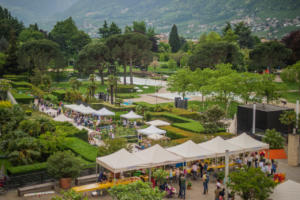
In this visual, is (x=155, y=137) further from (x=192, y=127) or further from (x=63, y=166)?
(x=63, y=166)

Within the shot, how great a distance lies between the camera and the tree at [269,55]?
88.7 meters

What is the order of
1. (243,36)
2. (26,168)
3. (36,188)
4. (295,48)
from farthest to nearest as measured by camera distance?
(243,36) → (295,48) → (26,168) → (36,188)

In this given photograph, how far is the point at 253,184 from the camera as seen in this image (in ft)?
58.2

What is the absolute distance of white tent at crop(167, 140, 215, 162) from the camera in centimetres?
2369

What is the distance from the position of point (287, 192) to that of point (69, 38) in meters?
97.7

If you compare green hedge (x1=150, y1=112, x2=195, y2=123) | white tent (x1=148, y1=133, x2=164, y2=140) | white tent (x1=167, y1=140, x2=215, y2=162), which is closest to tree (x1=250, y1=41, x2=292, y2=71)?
green hedge (x1=150, y1=112, x2=195, y2=123)

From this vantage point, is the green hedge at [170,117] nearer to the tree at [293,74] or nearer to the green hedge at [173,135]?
the green hedge at [173,135]

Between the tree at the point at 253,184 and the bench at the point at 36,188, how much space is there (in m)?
10.1

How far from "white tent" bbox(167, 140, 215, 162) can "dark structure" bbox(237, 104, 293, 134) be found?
12.1m

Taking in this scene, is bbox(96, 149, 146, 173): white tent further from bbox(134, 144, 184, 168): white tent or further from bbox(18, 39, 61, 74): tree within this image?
bbox(18, 39, 61, 74): tree

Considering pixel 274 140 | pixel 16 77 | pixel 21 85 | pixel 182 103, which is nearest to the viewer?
pixel 274 140

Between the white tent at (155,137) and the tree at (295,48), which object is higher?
the tree at (295,48)

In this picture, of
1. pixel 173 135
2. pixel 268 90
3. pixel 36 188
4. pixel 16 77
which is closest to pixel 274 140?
pixel 173 135

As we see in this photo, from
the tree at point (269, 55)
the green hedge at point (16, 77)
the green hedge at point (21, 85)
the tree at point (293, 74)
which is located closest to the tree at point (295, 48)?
the tree at point (269, 55)
